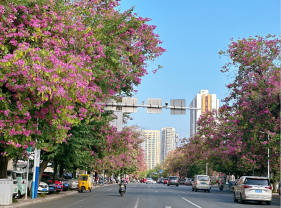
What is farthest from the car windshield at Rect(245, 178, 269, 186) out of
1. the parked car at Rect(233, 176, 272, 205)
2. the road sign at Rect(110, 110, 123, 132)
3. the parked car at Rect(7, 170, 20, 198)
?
the parked car at Rect(7, 170, 20, 198)

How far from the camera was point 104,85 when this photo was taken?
761 inches

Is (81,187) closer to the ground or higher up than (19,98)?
closer to the ground

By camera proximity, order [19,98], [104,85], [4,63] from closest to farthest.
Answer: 1. [4,63]
2. [19,98]
3. [104,85]

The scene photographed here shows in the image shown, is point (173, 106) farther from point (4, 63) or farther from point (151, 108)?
point (4, 63)

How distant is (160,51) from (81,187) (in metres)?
20.8

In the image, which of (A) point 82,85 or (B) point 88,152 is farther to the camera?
(B) point 88,152

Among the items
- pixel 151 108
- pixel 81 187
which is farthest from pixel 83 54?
pixel 81 187

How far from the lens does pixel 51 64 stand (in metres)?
13.4

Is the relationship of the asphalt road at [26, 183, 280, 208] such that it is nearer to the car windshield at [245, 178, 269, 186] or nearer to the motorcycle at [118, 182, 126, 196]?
the motorcycle at [118, 182, 126, 196]

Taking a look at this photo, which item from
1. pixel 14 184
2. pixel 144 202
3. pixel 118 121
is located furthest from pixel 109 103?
pixel 14 184

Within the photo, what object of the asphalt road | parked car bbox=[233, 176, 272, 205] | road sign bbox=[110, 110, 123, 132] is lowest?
the asphalt road

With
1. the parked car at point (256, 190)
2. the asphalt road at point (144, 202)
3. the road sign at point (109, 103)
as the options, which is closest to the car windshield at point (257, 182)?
the parked car at point (256, 190)

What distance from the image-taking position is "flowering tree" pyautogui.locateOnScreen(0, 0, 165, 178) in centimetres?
1344

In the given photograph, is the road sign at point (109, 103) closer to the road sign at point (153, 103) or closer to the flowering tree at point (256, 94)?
the road sign at point (153, 103)
